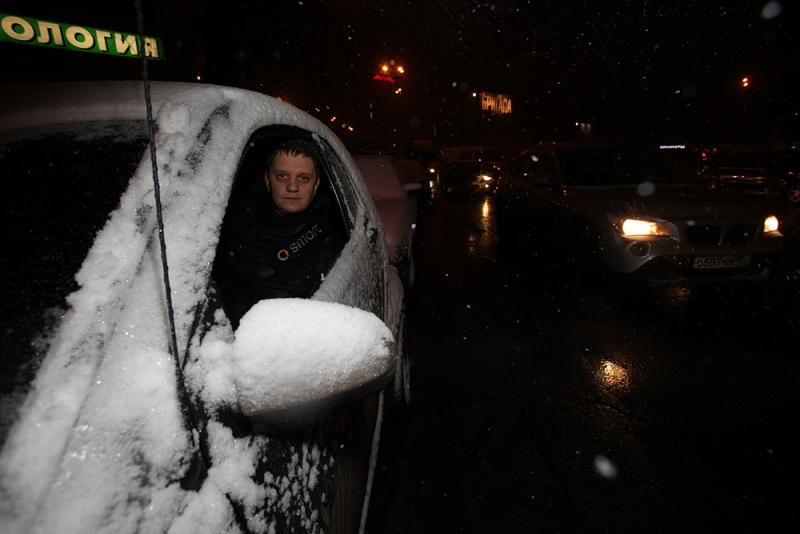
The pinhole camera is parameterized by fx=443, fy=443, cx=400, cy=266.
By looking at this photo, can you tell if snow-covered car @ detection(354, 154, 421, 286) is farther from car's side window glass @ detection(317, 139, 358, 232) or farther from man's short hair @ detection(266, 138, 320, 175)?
man's short hair @ detection(266, 138, 320, 175)

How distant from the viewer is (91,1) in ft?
22.0

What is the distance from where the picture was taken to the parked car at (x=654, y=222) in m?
4.14

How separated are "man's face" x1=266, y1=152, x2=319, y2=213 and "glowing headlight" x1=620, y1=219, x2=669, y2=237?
3334 mm

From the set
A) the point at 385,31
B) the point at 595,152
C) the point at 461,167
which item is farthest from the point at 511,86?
the point at 595,152

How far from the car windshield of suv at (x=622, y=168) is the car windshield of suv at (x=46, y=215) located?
5.12 m

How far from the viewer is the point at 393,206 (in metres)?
4.34

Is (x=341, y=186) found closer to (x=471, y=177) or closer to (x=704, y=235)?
(x=704, y=235)

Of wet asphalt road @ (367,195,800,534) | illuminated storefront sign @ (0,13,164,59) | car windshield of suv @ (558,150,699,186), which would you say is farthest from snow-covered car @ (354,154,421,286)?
illuminated storefront sign @ (0,13,164,59)

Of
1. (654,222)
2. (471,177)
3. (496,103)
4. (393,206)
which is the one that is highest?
(496,103)

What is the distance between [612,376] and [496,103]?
1695 inches

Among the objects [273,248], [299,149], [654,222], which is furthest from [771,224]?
[273,248]

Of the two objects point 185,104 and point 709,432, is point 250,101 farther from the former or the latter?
point 709,432

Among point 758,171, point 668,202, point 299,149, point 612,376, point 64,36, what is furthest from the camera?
point 758,171

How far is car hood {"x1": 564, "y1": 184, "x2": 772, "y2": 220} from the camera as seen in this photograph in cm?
417
